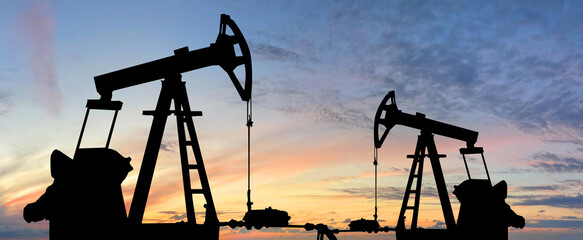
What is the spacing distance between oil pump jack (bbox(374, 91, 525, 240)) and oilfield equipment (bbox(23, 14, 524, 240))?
0.08 ft

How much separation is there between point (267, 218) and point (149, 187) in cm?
296

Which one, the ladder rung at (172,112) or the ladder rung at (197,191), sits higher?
the ladder rung at (172,112)

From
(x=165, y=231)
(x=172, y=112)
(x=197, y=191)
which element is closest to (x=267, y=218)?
(x=165, y=231)

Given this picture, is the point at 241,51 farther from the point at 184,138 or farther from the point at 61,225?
the point at 61,225

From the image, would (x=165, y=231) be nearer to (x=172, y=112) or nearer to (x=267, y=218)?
(x=267, y=218)

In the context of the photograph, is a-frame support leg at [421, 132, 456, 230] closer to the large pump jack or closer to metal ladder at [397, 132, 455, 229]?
metal ladder at [397, 132, 455, 229]

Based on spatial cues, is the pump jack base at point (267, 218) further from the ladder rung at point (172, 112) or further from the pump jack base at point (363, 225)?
the ladder rung at point (172, 112)

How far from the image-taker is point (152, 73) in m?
12.6

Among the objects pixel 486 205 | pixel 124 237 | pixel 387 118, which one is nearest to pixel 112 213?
pixel 124 237

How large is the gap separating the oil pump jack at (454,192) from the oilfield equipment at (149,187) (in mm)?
23

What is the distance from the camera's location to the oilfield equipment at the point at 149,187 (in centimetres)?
800

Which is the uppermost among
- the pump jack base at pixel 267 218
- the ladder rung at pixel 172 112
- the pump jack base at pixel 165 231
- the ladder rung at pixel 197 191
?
the ladder rung at pixel 172 112

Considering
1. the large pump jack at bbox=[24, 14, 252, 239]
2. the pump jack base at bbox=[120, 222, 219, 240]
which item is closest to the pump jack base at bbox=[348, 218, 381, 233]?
the large pump jack at bbox=[24, 14, 252, 239]

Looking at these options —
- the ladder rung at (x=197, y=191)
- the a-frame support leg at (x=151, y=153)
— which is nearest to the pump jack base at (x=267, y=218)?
the ladder rung at (x=197, y=191)
